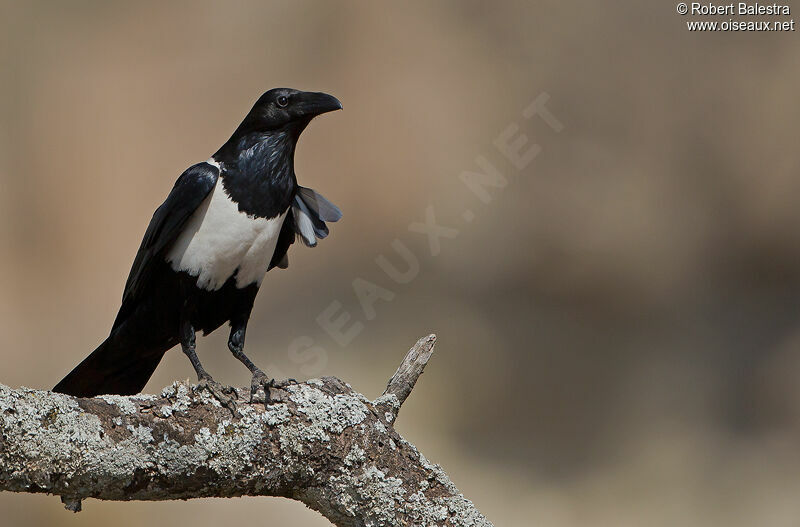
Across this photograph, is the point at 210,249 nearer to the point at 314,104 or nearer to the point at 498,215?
the point at 314,104

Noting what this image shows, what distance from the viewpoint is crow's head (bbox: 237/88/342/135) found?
2.77 m

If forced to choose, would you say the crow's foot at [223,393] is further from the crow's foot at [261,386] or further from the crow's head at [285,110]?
the crow's head at [285,110]

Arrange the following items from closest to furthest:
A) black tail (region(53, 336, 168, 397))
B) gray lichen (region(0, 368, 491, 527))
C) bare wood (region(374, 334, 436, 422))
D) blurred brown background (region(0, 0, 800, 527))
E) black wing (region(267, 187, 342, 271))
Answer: gray lichen (region(0, 368, 491, 527))
bare wood (region(374, 334, 436, 422))
black tail (region(53, 336, 168, 397))
black wing (region(267, 187, 342, 271))
blurred brown background (region(0, 0, 800, 527))

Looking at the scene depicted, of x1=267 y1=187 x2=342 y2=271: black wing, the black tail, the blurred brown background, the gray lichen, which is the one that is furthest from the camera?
the blurred brown background

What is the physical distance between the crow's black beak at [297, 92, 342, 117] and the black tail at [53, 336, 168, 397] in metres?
0.83

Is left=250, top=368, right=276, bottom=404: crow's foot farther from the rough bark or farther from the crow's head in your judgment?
the crow's head

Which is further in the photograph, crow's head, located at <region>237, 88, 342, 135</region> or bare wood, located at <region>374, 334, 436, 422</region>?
crow's head, located at <region>237, 88, 342, 135</region>

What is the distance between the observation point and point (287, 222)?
2.90m

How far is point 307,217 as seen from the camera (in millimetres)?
2918

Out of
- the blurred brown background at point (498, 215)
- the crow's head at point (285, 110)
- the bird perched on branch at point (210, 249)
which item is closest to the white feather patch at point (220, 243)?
the bird perched on branch at point (210, 249)

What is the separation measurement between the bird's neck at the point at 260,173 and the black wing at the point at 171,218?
0.20 ft

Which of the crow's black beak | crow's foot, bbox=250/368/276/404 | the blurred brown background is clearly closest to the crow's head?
the crow's black beak

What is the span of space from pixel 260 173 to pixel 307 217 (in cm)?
30

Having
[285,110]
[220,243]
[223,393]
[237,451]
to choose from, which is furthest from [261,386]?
[285,110]
